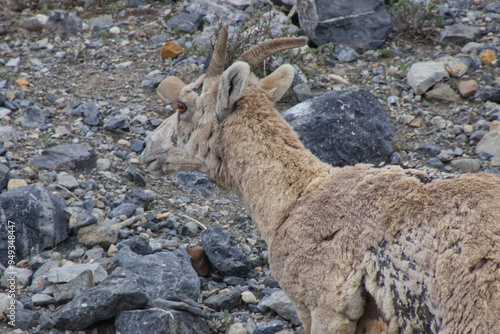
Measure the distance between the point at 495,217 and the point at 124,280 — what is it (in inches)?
138

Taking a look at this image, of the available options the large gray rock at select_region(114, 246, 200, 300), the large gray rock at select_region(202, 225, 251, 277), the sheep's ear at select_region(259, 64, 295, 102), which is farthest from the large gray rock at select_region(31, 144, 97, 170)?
the sheep's ear at select_region(259, 64, 295, 102)

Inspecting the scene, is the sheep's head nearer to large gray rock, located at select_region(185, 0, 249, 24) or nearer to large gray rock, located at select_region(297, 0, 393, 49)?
large gray rock, located at select_region(297, 0, 393, 49)

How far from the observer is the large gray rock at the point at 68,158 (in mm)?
7430

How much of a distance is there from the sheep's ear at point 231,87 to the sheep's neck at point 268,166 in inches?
4.9

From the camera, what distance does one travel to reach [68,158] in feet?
24.7

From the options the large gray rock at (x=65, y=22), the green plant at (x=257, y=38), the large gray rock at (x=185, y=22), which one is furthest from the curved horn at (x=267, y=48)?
the large gray rock at (x=65, y=22)

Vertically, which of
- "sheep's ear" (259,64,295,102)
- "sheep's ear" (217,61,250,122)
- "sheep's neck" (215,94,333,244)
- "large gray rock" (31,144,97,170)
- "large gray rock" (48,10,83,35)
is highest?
"sheep's ear" (217,61,250,122)

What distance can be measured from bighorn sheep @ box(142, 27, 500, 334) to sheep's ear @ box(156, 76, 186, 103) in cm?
422

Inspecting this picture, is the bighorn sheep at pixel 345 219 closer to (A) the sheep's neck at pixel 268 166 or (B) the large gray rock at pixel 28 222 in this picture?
(A) the sheep's neck at pixel 268 166

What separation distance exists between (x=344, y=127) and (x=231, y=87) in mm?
3791

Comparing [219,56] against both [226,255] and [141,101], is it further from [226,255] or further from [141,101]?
[141,101]

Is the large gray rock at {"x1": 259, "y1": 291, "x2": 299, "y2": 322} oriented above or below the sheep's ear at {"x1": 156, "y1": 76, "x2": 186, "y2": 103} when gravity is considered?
below

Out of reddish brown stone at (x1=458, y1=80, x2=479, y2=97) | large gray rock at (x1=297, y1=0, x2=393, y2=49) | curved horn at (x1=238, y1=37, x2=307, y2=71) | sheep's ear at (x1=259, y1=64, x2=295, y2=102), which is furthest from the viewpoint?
large gray rock at (x1=297, y1=0, x2=393, y2=49)

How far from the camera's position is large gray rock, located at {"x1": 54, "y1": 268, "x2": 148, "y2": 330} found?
480 centimetres
